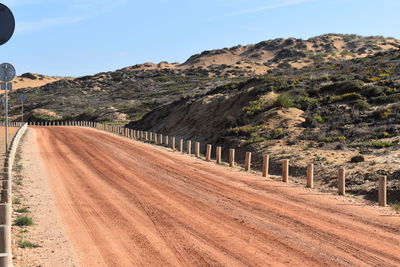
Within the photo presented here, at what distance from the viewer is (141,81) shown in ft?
403

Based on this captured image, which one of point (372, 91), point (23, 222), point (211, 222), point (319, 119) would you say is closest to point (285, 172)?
point (211, 222)

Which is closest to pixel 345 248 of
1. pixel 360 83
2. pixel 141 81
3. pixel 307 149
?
pixel 307 149

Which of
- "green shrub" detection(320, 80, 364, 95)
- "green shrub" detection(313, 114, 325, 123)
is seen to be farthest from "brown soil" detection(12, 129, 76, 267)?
"green shrub" detection(320, 80, 364, 95)

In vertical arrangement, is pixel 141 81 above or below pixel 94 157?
above

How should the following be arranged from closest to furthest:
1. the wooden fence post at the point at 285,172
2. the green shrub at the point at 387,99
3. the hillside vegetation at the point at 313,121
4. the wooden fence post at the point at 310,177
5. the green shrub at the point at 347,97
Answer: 1. the wooden fence post at the point at 310,177
2. the wooden fence post at the point at 285,172
3. the hillside vegetation at the point at 313,121
4. the green shrub at the point at 387,99
5. the green shrub at the point at 347,97

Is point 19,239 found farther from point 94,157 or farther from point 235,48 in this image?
point 235,48

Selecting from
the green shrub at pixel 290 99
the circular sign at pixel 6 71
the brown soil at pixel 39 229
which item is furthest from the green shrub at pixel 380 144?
the circular sign at pixel 6 71

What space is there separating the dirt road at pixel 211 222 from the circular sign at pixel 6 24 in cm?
429

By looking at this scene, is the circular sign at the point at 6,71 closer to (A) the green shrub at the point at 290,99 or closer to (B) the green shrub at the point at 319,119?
(B) the green shrub at the point at 319,119

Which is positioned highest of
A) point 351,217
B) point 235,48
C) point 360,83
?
point 235,48

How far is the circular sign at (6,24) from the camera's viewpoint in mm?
7230

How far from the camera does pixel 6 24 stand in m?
7.23

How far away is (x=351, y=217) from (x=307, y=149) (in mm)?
13660

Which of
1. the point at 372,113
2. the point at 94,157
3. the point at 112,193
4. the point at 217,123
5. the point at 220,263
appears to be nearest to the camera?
the point at 220,263
